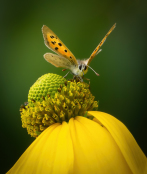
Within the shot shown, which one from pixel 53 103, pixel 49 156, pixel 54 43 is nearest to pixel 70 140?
pixel 49 156

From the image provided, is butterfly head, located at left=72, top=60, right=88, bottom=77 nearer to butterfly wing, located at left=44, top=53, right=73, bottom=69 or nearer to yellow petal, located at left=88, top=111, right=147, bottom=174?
butterfly wing, located at left=44, top=53, right=73, bottom=69

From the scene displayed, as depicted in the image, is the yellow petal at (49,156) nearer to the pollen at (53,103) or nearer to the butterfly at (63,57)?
the pollen at (53,103)

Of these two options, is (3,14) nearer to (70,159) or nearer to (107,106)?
(107,106)

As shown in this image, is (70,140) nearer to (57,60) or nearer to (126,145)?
(126,145)

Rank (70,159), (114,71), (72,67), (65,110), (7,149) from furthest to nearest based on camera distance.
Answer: (114,71) < (7,149) < (72,67) < (65,110) < (70,159)

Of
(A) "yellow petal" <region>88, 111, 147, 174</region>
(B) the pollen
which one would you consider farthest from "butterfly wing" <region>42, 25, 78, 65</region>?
(A) "yellow petal" <region>88, 111, 147, 174</region>

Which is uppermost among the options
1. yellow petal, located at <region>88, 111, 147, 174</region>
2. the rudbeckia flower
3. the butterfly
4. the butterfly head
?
the butterfly

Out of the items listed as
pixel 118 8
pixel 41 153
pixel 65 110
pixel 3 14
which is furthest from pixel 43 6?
pixel 41 153
